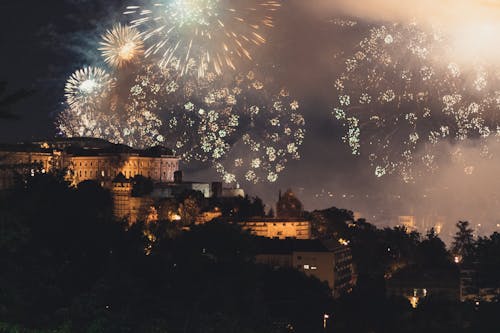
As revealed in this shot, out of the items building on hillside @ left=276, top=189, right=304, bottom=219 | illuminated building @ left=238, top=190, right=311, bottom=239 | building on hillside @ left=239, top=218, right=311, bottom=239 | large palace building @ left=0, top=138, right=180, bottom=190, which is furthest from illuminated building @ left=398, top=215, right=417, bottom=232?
building on hillside @ left=239, top=218, right=311, bottom=239

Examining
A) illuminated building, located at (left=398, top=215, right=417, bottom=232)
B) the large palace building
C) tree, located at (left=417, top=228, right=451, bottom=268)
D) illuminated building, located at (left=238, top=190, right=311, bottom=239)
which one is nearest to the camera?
illuminated building, located at (left=238, top=190, right=311, bottom=239)

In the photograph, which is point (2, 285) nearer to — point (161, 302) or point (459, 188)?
point (161, 302)

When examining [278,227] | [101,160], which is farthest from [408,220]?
[278,227]

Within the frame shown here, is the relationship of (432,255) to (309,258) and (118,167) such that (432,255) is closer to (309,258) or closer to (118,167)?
(309,258)

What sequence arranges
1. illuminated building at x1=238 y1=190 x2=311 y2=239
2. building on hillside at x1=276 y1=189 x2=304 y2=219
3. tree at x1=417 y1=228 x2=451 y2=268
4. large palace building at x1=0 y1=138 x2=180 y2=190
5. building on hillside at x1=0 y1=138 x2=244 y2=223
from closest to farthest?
illuminated building at x1=238 y1=190 x2=311 y2=239, building on hillside at x1=276 y1=189 x2=304 y2=219, building on hillside at x1=0 y1=138 x2=244 y2=223, tree at x1=417 y1=228 x2=451 y2=268, large palace building at x1=0 y1=138 x2=180 y2=190

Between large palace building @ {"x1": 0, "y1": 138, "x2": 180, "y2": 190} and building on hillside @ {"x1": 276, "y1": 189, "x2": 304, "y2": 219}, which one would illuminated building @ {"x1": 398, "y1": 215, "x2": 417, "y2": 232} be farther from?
building on hillside @ {"x1": 276, "y1": 189, "x2": 304, "y2": 219}

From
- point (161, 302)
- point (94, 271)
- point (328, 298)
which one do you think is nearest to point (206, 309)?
point (161, 302)
